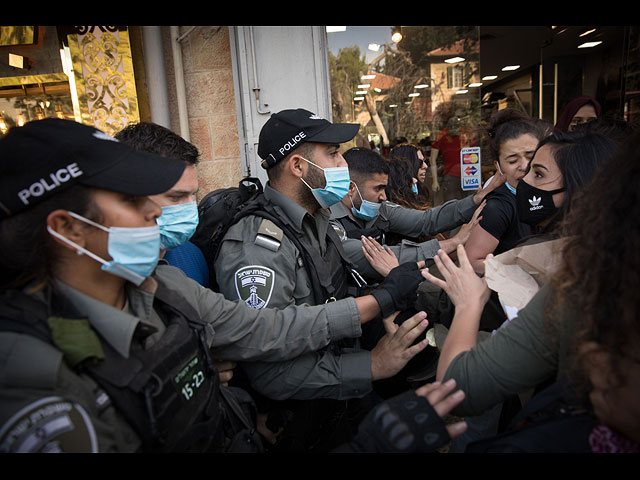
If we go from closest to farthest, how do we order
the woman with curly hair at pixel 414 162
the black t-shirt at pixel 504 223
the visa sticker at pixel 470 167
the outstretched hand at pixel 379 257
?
the outstretched hand at pixel 379 257, the black t-shirt at pixel 504 223, the woman with curly hair at pixel 414 162, the visa sticker at pixel 470 167

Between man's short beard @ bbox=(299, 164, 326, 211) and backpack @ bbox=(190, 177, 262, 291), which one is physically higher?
man's short beard @ bbox=(299, 164, 326, 211)

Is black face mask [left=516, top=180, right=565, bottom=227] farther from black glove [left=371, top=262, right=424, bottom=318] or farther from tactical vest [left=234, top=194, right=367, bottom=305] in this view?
tactical vest [left=234, top=194, right=367, bottom=305]

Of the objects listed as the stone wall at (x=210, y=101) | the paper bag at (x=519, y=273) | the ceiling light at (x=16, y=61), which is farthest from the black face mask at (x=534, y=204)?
the ceiling light at (x=16, y=61)

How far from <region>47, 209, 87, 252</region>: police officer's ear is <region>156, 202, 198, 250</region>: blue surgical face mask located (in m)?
0.77

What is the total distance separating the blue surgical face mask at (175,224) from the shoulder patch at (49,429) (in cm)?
106

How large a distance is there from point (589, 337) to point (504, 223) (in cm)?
178

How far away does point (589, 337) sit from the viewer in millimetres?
1005

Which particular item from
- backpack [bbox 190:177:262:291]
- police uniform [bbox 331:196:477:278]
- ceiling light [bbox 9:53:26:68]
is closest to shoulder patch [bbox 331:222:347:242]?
police uniform [bbox 331:196:477:278]

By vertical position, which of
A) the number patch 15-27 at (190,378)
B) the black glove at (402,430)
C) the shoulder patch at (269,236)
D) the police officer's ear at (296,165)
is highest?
the police officer's ear at (296,165)

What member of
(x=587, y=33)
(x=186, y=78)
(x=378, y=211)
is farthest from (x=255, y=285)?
(x=587, y=33)

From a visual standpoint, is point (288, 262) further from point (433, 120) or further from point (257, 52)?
point (433, 120)

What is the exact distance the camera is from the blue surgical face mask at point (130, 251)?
1.20 metres

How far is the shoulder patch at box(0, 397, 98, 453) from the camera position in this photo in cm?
91

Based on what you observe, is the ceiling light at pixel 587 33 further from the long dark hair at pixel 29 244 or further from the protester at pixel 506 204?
the long dark hair at pixel 29 244
